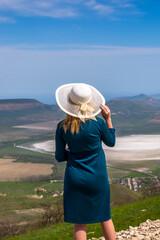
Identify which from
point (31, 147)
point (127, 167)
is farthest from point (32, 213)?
point (31, 147)

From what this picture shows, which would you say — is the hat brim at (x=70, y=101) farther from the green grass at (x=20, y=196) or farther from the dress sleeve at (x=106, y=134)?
the green grass at (x=20, y=196)

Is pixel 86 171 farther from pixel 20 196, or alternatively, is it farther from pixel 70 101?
pixel 20 196

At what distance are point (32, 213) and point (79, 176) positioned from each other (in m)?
62.2

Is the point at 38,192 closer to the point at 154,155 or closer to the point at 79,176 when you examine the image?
the point at 154,155

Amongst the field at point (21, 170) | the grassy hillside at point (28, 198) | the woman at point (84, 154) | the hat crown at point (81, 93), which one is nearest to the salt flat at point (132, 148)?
the field at point (21, 170)

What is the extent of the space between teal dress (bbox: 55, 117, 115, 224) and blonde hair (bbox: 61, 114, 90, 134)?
46 millimetres

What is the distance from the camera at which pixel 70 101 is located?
13.7 ft

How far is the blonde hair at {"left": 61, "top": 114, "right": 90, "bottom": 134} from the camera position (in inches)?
158

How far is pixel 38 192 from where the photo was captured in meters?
93.3

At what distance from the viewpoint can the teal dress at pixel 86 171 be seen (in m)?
4.04

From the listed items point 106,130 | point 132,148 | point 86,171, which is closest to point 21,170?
point 132,148

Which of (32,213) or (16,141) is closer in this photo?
(32,213)

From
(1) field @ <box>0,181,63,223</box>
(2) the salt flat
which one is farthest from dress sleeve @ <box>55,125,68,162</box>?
(2) the salt flat

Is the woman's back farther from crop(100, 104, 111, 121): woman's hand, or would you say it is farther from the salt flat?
the salt flat
